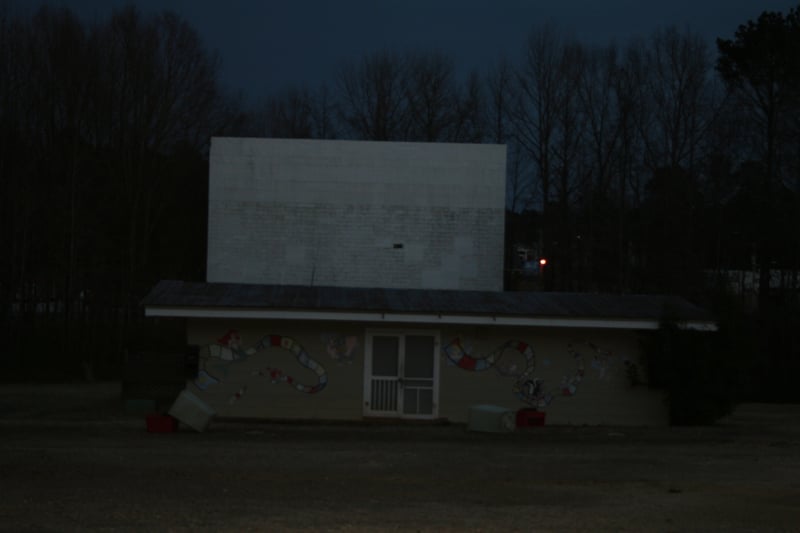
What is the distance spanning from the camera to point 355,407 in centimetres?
2088

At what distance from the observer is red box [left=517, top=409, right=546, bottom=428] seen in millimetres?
20172

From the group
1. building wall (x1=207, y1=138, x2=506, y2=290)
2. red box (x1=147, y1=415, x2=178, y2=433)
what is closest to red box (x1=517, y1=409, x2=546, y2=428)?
red box (x1=147, y1=415, x2=178, y2=433)

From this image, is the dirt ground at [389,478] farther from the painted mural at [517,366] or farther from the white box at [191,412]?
the painted mural at [517,366]

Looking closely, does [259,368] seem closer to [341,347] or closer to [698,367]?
[341,347]

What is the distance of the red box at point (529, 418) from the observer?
20172mm

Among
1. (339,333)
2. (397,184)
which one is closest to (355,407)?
(339,333)

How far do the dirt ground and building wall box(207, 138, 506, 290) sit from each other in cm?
964

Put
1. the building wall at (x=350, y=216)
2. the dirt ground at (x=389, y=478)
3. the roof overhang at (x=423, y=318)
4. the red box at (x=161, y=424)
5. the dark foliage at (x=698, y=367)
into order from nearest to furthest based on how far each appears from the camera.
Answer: the dirt ground at (x=389, y=478)
the red box at (x=161, y=424)
the roof overhang at (x=423, y=318)
the dark foliage at (x=698, y=367)
the building wall at (x=350, y=216)

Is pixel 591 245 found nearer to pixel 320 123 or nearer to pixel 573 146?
pixel 573 146

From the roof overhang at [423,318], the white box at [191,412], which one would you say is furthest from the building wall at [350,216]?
the white box at [191,412]

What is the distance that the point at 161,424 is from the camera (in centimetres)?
1791

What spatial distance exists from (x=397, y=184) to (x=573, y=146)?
17961mm

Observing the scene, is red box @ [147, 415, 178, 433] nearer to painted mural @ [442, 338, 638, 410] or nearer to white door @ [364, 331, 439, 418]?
white door @ [364, 331, 439, 418]

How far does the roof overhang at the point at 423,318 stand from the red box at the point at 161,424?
252 cm
